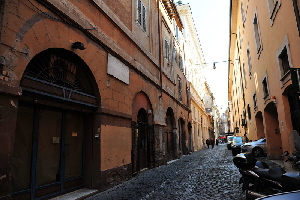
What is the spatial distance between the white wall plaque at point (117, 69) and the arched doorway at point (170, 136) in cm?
691

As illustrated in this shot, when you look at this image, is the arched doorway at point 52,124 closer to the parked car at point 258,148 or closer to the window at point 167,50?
the window at point 167,50

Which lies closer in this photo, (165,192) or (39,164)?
(39,164)

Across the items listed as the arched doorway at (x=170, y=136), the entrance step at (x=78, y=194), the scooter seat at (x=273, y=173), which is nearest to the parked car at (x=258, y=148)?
the arched doorway at (x=170, y=136)

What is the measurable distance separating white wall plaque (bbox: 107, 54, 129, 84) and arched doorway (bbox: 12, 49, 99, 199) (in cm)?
119


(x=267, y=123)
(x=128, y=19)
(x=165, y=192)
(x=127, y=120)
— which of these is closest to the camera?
(x=165, y=192)

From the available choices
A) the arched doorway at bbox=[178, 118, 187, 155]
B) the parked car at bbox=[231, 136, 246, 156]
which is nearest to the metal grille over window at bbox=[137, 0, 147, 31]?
the arched doorway at bbox=[178, 118, 187, 155]

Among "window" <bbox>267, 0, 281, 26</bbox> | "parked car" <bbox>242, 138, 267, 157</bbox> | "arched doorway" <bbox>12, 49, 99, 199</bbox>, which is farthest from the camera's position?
"parked car" <bbox>242, 138, 267, 157</bbox>

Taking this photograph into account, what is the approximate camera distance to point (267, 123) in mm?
13789

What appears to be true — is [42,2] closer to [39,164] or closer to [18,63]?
[18,63]

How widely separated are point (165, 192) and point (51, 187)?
3.05m

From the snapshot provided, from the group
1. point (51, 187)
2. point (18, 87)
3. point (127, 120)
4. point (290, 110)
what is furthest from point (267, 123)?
point (18, 87)

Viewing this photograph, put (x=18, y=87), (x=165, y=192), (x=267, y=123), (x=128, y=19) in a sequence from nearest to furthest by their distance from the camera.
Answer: (x=18, y=87), (x=165, y=192), (x=128, y=19), (x=267, y=123)

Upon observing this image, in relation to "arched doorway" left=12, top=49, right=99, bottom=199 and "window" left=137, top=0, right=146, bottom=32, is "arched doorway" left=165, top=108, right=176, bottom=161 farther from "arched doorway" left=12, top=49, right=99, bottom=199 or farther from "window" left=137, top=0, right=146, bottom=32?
"arched doorway" left=12, top=49, right=99, bottom=199

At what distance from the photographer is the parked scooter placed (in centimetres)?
371
